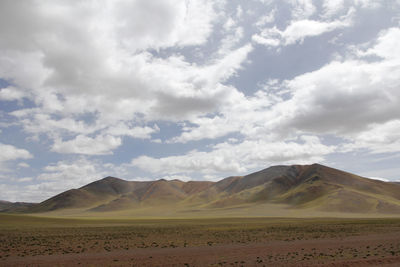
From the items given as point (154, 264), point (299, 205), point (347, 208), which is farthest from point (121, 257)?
point (299, 205)

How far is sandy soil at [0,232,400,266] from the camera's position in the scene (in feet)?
63.2

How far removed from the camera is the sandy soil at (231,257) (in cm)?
1927

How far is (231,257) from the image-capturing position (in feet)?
71.4

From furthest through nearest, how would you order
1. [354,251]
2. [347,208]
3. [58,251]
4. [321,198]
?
[321,198] → [347,208] → [58,251] → [354,251]

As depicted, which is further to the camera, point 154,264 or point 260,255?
point 260,255

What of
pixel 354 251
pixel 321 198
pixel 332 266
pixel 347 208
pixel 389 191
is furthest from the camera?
pixel 389 191

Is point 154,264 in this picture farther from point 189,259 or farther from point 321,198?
point 321,198

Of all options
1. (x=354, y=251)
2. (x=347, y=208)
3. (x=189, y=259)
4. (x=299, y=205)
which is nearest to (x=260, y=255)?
(x=189, y=259)

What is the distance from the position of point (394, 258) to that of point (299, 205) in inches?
5902

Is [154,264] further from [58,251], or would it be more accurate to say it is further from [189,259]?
[58,251]

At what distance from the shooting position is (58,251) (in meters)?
25.8

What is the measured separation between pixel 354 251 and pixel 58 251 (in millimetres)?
24103

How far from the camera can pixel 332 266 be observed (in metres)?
17.5

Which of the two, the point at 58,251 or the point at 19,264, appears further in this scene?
the point at 58,251
